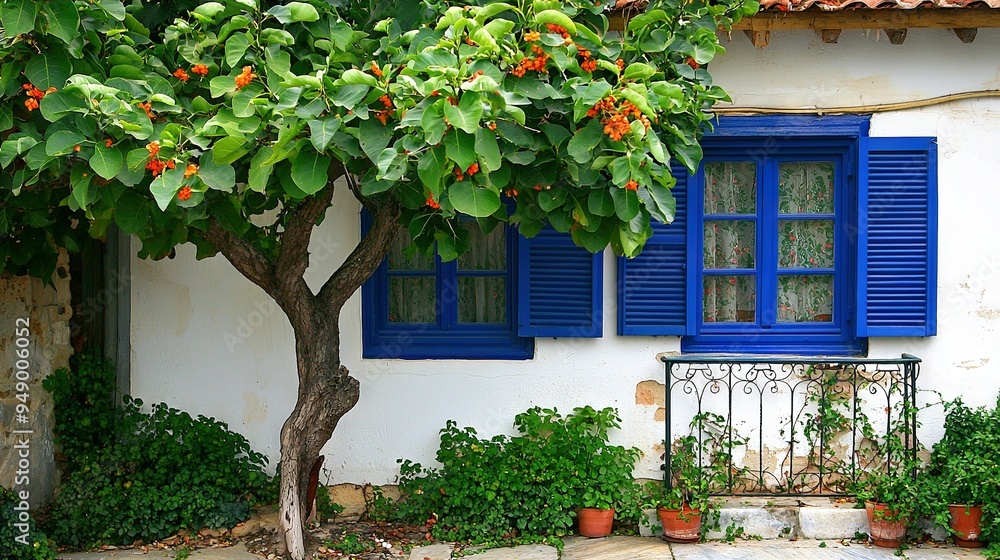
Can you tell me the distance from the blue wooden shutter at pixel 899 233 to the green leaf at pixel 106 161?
4240 mm

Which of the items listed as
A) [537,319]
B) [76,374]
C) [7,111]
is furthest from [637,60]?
[76,374]

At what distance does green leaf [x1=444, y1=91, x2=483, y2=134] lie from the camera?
2.86m

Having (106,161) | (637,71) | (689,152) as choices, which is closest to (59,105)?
(106,161)

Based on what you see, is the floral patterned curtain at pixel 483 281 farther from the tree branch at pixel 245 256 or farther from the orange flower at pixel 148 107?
the orange flower at pixel 148 107

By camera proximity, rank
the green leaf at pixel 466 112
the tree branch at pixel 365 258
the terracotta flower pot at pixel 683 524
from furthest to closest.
Result: the terracotta flower pot at pixel 683 524
the tree branch at pixel 365 258
the green leaf at pixel 466 112

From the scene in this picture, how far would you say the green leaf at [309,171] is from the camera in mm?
3301

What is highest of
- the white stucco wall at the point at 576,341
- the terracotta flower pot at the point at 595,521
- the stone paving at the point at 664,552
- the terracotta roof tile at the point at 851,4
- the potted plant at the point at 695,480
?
the terracotta roof tile at the point at 851,4

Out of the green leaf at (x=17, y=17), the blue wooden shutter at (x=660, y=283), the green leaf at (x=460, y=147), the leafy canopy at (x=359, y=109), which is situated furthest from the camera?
the blue wooden shutter at (x=660, y=283)

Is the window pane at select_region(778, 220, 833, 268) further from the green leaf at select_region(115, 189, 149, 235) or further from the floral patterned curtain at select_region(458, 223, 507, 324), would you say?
the green leaf at select_region(115, 189, 149, 235)

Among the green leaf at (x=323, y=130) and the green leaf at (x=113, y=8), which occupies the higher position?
the green leaf at (x=113, y=8)

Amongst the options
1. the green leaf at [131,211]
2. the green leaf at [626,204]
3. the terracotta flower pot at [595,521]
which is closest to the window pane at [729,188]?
the terracotta flower pot at [595,521]

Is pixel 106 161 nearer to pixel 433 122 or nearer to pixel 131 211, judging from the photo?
pixel 131 211

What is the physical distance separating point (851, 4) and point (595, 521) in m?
3.34

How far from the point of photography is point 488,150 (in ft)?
10.0
